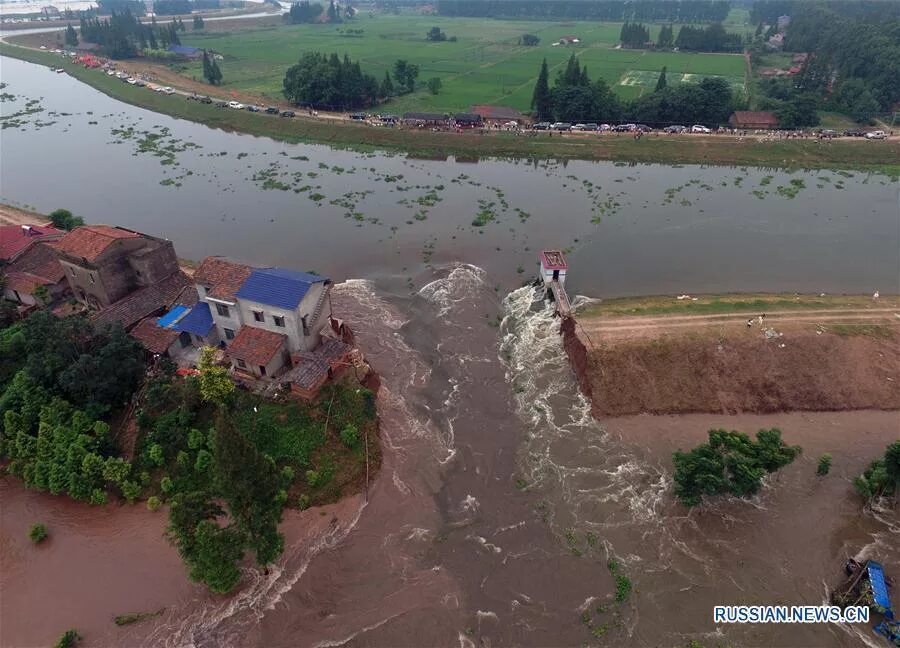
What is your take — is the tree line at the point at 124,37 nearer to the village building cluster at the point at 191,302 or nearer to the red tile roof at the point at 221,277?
the village building cluster at the point at 191,302

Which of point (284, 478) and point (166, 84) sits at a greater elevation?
point (166, 84)

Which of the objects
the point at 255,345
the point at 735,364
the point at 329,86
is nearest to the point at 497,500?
the point at 255,345

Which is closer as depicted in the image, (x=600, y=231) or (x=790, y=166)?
(x=600, y=231)

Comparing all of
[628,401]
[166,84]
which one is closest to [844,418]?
[628,401]

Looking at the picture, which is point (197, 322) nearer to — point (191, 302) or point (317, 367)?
point (191, 302)

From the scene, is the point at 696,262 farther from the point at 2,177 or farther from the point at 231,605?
the point at 2,177

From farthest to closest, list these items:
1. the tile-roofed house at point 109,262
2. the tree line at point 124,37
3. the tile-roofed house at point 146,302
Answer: the tree line at point 124,37 → the tile-roofed house at point 109,262 → the tile-roofed house at point 146,302

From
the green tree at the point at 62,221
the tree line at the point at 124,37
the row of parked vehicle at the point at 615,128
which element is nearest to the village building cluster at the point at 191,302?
the green tree at the point at 62,221
